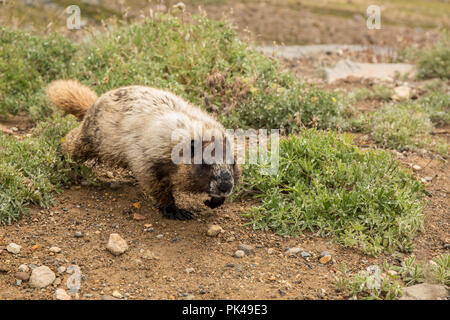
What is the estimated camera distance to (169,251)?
14.1ft

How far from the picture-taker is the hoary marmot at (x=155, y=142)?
4309 mm

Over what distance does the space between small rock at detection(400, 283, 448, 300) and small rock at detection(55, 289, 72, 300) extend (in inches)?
93.8

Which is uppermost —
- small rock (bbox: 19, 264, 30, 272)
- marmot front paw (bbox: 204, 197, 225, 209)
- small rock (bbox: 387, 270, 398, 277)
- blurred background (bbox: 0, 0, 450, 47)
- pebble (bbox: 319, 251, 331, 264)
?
blurred background (bbox: 0, 0, 450, 47)

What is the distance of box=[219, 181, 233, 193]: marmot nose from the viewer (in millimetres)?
4172

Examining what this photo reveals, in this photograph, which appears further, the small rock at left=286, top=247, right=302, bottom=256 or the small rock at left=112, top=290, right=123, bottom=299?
the small rock at left=286, top=247, right=302, bottom=256

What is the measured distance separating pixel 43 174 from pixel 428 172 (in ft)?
13.3

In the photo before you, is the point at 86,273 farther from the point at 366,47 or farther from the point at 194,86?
the point at 366,47

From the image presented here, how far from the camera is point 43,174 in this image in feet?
16.3

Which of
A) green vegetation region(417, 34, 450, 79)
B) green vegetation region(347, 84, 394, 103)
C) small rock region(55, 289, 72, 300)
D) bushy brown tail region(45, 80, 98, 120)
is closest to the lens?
small rock region(55, 289, 72, 300)

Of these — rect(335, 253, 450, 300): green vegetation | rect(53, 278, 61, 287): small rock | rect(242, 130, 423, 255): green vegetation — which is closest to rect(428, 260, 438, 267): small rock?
rect(335, 253, 450, 300): green vegetation

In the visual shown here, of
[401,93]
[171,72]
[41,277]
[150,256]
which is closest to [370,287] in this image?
[150,256]

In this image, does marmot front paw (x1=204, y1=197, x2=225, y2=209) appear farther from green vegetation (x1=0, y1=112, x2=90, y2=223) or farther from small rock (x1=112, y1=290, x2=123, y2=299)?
green vegetation (x1=0, y1=112, x2=90, y2=223)

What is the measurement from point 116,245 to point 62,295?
68 centimetres

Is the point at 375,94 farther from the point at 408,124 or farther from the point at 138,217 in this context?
the point at 138,217
